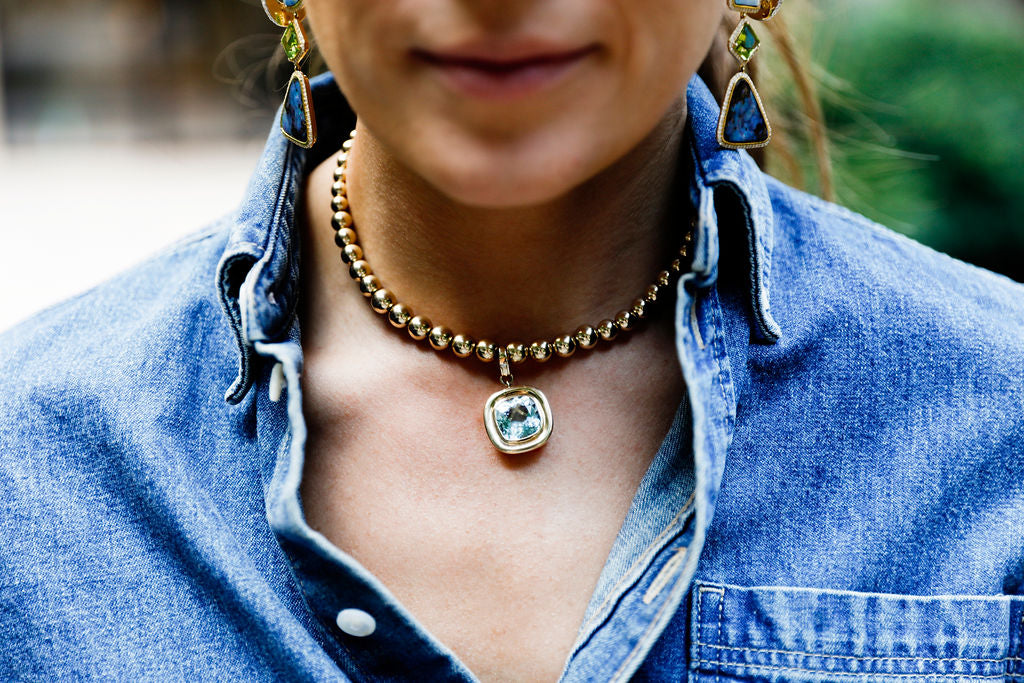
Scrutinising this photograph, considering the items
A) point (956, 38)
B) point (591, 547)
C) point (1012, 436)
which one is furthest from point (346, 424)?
point (956, 38)

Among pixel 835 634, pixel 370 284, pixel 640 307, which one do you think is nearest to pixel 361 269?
pixel 370 284

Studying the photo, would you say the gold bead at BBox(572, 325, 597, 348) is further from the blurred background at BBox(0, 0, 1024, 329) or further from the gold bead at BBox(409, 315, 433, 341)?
the blurred background at BBox(0, 0, 1024, 329)

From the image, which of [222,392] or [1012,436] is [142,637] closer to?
[222,392]

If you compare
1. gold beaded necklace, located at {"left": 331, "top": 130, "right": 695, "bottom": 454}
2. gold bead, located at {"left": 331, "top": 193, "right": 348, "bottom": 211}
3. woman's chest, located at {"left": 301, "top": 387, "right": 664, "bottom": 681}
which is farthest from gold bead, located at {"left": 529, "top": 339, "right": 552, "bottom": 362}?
gold bead, located at {"left": 331, "top": 193, "right": 348, "bottom": 211}

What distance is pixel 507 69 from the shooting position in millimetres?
Answer: 1141

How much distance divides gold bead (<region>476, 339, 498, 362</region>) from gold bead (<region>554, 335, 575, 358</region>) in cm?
8

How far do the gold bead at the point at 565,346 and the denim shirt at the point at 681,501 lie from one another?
17 centimetres

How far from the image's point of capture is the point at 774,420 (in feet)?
4.61

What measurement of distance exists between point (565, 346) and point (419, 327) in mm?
197

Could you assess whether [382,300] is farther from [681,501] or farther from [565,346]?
[681,501]

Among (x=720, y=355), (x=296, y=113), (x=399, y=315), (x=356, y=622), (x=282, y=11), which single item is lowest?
(x=356, y=622)

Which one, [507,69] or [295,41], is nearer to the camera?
[507,69]

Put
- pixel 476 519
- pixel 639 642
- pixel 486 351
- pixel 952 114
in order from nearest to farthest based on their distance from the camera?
pixel 639 642 → pixel 476 519 → pixel 486 351 → pixel 952 114

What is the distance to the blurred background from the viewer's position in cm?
324
